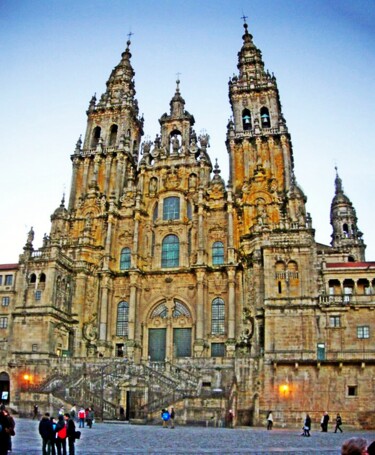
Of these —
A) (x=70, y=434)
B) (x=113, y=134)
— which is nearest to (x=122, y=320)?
(x=113, y=134)

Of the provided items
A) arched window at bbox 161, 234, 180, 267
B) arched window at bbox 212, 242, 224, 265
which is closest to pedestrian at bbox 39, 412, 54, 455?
arched window at bbox 212, 242, 224, 265

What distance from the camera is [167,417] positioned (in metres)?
31.5

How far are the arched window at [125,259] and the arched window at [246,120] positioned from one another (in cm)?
1856

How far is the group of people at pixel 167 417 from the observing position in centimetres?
3147

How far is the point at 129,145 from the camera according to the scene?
195 feet

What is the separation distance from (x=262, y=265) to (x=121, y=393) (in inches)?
648

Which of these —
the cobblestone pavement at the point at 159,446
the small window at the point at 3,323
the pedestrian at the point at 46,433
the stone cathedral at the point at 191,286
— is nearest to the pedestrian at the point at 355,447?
the pedestrian at the point at 46,433

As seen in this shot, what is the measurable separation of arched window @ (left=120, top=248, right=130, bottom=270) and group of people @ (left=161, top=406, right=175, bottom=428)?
820 inches

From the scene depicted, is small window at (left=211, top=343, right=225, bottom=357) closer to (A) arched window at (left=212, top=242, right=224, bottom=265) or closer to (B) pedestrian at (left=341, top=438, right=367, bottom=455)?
(A) arched window at (left=212, top=242, right=224, bottom=265)

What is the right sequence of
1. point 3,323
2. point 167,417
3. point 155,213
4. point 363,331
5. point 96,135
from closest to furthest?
point 167,417, point 363,331, point 3,323, point 155,213, point 96,135

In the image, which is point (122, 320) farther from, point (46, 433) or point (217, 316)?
point (46, 433)

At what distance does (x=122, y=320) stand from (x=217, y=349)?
988 cm

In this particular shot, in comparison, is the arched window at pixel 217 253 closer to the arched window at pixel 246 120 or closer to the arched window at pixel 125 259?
the arched window at pixel 125 259

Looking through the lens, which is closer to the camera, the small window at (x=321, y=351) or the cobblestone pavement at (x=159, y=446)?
the cobblestone pavement at (x=159, y=446)
